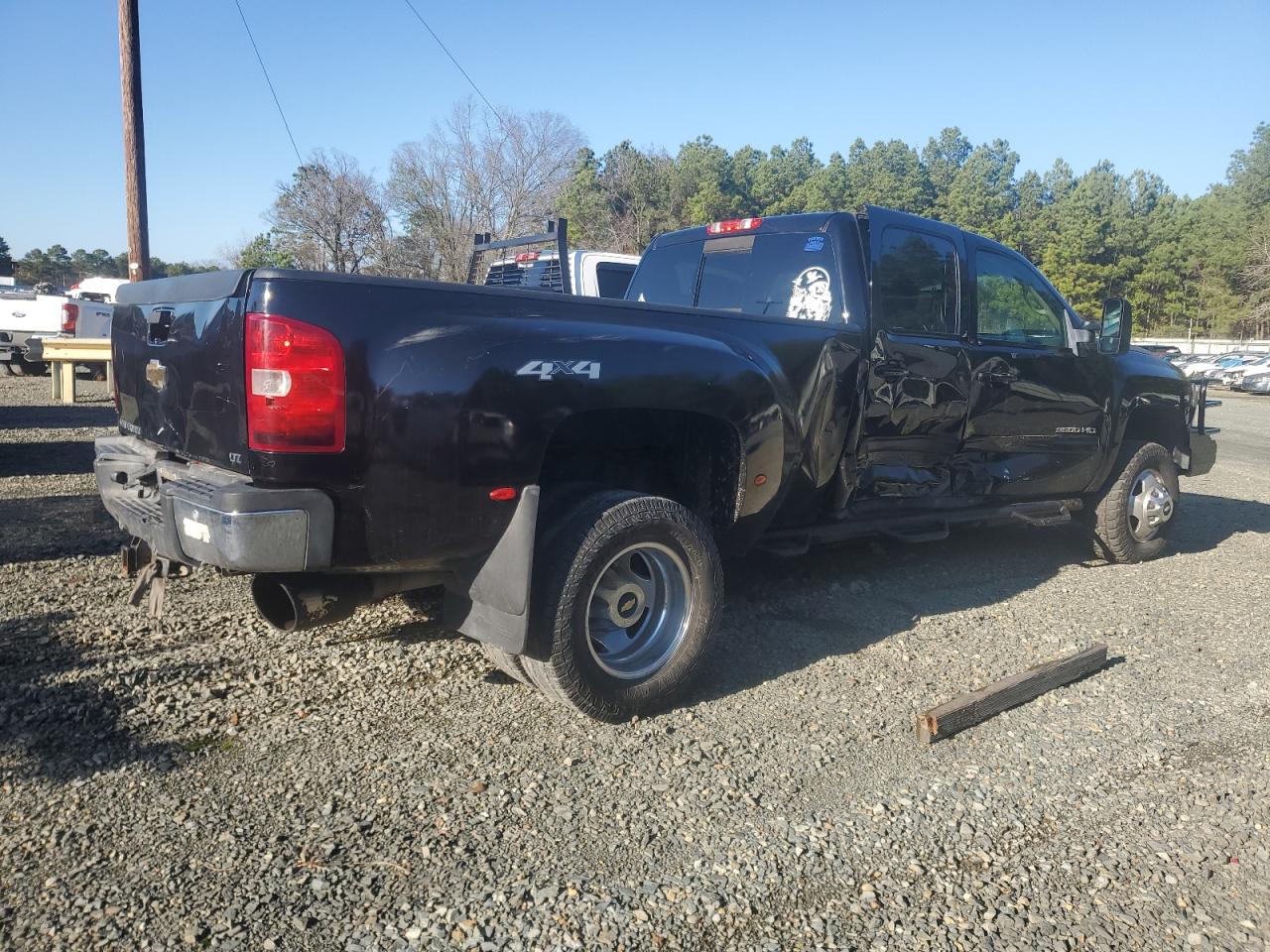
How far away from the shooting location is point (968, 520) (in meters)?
5.73

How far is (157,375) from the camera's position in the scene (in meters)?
3.66

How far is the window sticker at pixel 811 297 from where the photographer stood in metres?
4.97

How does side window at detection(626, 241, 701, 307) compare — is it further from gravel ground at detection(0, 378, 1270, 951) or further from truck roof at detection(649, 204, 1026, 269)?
gravel ground at detection(0, 378, 1270, 951)

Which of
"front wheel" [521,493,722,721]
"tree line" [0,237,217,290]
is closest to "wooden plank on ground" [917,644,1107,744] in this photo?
"front wheel" [521,493,722,721]

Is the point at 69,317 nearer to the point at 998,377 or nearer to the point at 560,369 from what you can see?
the point at 998,377

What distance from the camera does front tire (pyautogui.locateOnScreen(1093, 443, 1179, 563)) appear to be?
6648mm

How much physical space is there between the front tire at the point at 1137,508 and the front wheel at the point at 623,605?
3.87 metres

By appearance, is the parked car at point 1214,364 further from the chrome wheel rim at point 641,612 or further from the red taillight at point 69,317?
the chrome wheel rim at point 641,612

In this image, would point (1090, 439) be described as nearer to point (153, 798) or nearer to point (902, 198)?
point (153, 798)

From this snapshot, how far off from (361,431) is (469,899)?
1.40 m

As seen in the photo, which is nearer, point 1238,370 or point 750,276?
point 750,276

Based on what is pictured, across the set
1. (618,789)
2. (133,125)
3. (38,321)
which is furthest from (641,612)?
(38,321)

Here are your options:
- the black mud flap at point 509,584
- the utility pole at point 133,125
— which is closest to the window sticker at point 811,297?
the black mud flap at point 509,584

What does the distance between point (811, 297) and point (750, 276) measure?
49 cm
